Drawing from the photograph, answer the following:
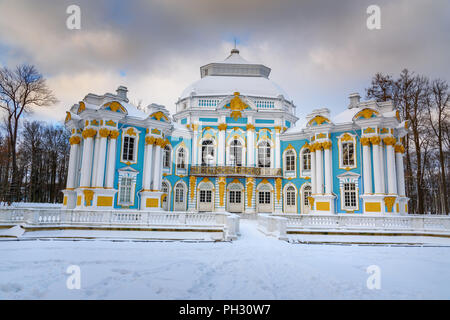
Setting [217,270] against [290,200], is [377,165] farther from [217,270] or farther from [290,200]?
[217,270]

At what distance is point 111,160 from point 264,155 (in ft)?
39.4

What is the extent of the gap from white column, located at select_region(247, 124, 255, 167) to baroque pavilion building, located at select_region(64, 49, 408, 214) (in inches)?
3.2

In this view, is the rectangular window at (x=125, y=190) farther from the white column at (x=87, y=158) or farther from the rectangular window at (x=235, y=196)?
the rectangular window at (x=235, y=196)

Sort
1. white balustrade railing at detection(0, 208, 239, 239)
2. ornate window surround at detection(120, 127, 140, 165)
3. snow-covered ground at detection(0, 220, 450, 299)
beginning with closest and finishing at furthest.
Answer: snow-covered ground at detection(0, 220, 450, 299) < white balustrade railing at detection(0, 208, 239, 239) < ornate window surround at detection(120, 127, 140, 165)

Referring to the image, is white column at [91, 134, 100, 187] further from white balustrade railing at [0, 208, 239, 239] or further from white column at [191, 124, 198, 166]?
white column at [191, 124, 198, 166]

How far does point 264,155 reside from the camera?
2389 centimetres

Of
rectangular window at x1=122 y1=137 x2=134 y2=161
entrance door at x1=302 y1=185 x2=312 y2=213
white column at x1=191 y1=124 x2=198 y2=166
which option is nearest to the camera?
rectangular window at x1=122 y1=137 x2=134 y2=161

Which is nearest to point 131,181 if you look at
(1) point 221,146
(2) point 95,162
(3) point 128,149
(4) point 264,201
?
(3) point 128,149

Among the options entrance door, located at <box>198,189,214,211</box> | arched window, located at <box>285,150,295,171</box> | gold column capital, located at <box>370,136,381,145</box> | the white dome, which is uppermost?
the white dome

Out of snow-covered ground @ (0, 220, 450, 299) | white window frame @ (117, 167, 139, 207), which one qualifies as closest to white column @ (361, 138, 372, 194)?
snow-covered ground @ (0, 220, 450, 299)

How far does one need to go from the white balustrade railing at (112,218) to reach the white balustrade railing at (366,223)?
2.50 m

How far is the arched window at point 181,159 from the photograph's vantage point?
925 inches

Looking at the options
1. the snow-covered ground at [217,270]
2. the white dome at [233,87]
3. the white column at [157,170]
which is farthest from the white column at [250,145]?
the snow-covered ground at [217,270]

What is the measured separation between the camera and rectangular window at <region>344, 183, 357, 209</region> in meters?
18.4
